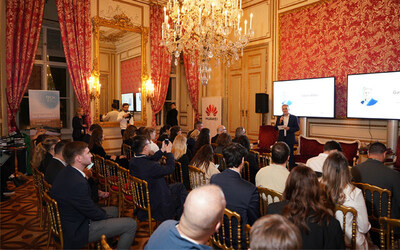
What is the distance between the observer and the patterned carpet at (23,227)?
3.12 m

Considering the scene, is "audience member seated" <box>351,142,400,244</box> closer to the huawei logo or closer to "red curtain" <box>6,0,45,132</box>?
the huawei logo

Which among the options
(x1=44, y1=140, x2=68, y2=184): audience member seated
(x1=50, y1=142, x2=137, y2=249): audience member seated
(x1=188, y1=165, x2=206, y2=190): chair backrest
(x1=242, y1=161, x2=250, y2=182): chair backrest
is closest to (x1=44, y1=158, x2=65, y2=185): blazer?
(x1=44, y1=140, x2=68, y2=184): audience member seated

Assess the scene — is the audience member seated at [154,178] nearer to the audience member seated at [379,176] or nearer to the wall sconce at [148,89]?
the audience member seated at [379,176]

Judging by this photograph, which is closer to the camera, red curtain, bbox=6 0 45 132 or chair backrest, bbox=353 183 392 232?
chair backrest, bbox=353 183 392 232

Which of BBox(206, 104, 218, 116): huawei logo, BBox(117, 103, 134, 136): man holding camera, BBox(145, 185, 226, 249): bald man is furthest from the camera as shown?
BBox(206, 104, 218, 116): huawei logo

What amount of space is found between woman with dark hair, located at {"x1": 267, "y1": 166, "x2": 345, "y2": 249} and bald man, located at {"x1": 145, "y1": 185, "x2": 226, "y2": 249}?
1.85 feet

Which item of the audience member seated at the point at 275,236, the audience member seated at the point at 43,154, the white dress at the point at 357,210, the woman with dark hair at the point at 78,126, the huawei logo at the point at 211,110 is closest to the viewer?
the audience member seated at the point at 275,236

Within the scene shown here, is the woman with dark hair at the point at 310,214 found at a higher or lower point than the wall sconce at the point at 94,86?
lower

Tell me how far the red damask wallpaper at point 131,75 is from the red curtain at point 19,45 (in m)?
2.51

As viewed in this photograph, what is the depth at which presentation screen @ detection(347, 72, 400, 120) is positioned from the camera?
5375mm

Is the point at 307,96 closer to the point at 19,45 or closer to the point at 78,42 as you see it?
the point at 78,42

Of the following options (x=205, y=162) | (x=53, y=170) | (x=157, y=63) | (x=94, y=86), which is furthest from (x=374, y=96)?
(x=94, y=86)

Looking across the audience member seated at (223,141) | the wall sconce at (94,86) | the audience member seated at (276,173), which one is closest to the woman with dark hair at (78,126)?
the wall sconce at (94,86)

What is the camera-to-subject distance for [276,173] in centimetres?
271
